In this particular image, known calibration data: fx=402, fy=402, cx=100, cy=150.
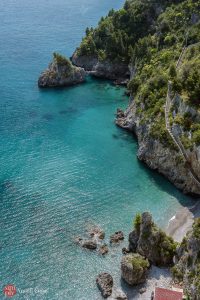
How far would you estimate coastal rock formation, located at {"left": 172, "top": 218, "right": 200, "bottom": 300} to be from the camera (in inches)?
2012

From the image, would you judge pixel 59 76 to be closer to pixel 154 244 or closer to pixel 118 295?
pixel 154 244

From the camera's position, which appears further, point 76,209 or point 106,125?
point 106,125

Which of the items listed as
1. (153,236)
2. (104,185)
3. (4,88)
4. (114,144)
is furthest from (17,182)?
(4,88)

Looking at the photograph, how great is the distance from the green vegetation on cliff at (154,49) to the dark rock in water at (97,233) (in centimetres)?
2292

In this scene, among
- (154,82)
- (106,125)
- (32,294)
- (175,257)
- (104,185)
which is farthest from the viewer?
(106,125)

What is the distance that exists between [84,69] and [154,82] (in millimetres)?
46884

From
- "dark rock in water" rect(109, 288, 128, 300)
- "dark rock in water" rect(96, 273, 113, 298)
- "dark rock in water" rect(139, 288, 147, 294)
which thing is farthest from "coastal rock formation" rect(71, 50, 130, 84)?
"dark rock in water" rect(109, 288, 128, 300)

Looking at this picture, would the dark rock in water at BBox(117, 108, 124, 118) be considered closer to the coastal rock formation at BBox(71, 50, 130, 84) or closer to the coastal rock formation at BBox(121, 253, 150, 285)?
the coastal rock formation at BBox(71, 50, 130, 84)

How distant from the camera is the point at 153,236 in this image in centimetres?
5897

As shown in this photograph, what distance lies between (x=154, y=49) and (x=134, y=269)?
71.9m

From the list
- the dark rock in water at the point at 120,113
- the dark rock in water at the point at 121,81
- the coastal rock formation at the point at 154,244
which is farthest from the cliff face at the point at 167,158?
the dark rock in water at the point at 121,81

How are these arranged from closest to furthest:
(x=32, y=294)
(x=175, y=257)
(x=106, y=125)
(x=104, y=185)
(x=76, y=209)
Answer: (x=32, y=294), (x=175, y=257), (x=76, y=209), (x=104, y=185), (x=106, y=125)

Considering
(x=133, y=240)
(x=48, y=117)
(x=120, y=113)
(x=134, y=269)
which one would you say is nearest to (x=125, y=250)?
(x=133, y=240)

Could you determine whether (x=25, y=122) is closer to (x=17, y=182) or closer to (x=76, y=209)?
(x=17, y=182)
